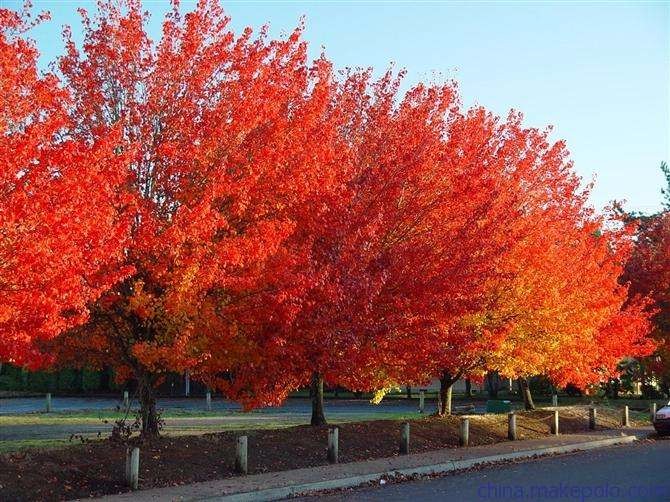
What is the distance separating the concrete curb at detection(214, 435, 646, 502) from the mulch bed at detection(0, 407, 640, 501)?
183cm

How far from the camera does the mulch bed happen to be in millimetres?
13008

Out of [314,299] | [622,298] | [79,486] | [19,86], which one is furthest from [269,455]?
[622,298]

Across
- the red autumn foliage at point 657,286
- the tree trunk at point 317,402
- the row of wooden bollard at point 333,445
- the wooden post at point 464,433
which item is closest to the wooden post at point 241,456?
the row of wooden bollard at point 333,445

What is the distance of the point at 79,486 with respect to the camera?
1321cm

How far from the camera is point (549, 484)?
14.5 m

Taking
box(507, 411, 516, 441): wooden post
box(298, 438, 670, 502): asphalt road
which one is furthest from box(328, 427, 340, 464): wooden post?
box(507, 411, 516, 441): wooden post

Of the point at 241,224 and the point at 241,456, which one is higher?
the point at 241,224

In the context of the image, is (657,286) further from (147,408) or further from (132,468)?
(132,468)

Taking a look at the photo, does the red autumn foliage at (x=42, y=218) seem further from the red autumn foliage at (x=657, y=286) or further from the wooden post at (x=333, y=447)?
the red autumn foliage at (x=657, y=286)

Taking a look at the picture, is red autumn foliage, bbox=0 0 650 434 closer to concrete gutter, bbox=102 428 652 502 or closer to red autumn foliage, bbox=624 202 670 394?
concrete gutter, bbox=102 428 652 502

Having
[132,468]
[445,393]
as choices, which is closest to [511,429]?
[445,393]

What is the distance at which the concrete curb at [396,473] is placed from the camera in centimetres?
1313

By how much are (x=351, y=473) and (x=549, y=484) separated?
3813mm

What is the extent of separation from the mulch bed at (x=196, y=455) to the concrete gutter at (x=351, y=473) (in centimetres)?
63
